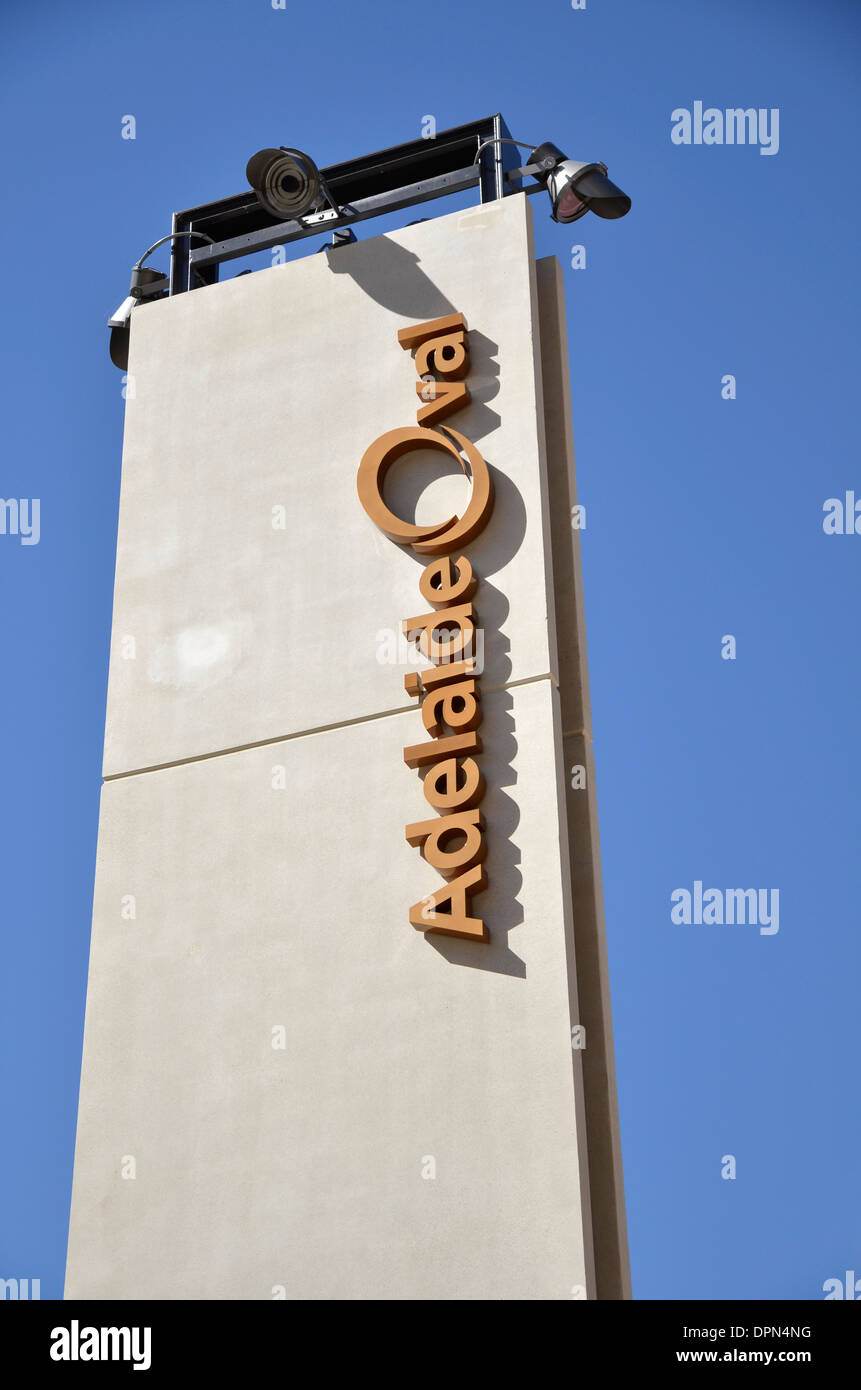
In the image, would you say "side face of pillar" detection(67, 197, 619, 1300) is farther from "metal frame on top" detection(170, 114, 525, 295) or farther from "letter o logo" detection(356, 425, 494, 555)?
"metal frame on top" detection(170, 114, 525, 295)

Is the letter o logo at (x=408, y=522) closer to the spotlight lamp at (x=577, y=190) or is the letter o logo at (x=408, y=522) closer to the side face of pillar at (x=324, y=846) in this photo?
the side face of pillar at (x=324, y=846)

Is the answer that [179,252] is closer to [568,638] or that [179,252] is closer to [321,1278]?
[568,638]

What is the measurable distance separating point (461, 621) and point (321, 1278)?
14.7 ft

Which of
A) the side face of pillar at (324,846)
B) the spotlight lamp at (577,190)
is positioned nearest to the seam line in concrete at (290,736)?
the side face of pillar at (324,846)

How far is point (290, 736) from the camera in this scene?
11.7m

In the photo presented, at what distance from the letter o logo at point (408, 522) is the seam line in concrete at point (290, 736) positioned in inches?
49.9

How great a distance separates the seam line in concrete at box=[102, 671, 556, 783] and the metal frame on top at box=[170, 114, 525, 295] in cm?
477

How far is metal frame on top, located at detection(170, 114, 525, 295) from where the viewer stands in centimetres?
1384

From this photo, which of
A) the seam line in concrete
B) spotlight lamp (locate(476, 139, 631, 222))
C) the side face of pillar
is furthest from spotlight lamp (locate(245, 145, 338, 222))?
the seam line in concrete

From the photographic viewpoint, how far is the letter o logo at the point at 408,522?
38.8ft

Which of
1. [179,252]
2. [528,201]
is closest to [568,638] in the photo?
[528,201]

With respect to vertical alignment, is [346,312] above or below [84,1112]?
above
